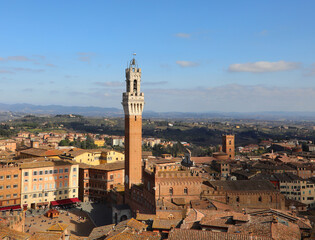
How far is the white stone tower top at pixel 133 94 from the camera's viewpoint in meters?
54.7

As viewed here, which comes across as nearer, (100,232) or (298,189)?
(100,232)

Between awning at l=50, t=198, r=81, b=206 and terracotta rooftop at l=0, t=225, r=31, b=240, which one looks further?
awning at l=50, t=198, r=81, b=206

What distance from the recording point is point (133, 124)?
55125 millimetres

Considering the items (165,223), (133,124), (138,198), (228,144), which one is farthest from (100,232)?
(228,144)

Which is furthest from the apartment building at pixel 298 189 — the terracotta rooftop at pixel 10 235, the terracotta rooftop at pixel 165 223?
the terracotta rooftop at pixel 10 235

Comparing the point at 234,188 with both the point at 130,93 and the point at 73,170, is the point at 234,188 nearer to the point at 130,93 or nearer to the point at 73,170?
the point at 130,93

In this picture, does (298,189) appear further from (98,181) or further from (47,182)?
(47,182)

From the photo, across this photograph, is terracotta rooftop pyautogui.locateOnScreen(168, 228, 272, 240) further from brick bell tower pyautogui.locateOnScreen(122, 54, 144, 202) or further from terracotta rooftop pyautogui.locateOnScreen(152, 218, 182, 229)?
brick bell tower pyautogui.locateOnScreen(122, 54, 144, 202)

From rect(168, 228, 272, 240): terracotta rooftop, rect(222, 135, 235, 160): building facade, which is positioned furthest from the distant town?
rect(222, 135, 235, 160): building facade

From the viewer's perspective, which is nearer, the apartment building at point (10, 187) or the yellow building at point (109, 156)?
the apartment building at point (10, 187)

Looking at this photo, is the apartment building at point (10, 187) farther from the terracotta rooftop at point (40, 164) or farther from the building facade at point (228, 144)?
the building facade at point (228, 144)

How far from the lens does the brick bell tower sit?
5453cm

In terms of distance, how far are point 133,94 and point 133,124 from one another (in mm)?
4536

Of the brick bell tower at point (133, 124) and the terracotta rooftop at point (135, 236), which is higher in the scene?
the brick bell tower at point (133, 124)
